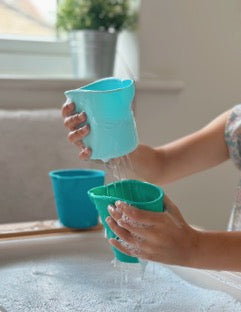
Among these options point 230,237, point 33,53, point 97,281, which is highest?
point 33,53

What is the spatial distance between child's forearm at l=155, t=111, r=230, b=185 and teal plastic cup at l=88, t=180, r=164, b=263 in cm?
37

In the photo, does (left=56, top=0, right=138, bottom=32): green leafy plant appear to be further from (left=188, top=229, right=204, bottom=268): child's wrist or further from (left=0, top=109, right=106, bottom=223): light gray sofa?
(left=188, top=229, right=204, bottom=268): child's wrist

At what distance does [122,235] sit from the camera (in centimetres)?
58

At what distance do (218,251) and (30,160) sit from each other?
0.66 m

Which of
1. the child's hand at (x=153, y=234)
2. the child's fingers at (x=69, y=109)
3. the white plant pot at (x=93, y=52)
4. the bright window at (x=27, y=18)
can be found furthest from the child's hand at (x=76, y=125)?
the bright window at (x=27, y=18)

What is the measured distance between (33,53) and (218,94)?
536mm

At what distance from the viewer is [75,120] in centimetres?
67

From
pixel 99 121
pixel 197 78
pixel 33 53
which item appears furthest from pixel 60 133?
pixel 99 121

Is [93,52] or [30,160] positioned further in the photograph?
[93,52]

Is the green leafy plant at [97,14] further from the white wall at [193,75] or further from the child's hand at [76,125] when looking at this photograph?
the child's hand at [76,125]

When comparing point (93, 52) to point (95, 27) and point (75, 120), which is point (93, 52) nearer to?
point (95, 27)

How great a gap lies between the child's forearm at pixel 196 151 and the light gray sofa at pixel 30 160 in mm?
267

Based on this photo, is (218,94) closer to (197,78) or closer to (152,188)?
(197,78)

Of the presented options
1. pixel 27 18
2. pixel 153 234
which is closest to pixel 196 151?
pixel 153 234
